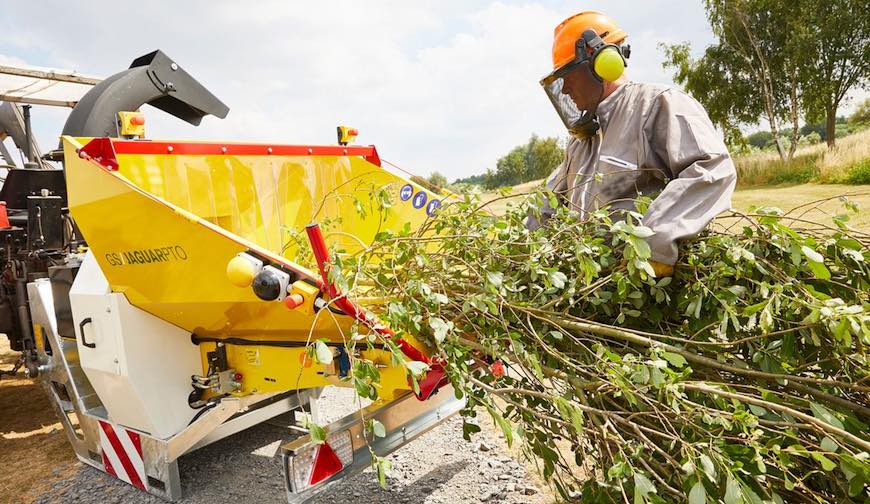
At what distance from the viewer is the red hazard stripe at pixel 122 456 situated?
130 inches

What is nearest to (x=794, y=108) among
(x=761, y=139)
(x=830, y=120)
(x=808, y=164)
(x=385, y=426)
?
(x=830, y=120)

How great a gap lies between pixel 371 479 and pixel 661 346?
2176 millimetres

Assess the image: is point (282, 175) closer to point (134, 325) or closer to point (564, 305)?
point (134, 325)

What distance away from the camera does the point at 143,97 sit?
4.13 metres

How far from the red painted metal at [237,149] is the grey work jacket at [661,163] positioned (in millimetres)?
1808

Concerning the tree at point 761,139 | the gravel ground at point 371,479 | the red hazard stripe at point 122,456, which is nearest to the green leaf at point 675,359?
the gravel ground at point 371,479

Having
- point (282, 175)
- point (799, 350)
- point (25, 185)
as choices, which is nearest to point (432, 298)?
point (799, 350)

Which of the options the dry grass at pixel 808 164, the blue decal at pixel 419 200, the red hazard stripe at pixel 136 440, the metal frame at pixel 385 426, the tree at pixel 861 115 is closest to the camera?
the metal frame at pixel 385 426

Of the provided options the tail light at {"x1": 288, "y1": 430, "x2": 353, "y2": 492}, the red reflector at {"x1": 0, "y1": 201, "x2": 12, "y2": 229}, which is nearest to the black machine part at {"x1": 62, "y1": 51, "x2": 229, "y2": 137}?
the red reflector at {"x1": 0, "y1": 201, "x2": 12, "y2": 229}

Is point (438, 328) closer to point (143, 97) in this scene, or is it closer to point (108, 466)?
point (108, 466)

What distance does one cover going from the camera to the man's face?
8.32ft

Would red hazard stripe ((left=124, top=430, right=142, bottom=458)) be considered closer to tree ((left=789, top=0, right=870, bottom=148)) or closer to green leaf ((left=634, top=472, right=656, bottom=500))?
green leaf ((left=634, top=472, right=656, bottom=500))

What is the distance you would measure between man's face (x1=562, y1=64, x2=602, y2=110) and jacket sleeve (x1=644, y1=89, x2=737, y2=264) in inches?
13.9

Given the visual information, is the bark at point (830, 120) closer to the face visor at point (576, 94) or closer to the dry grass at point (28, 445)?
the face visor at point (576, 94)
